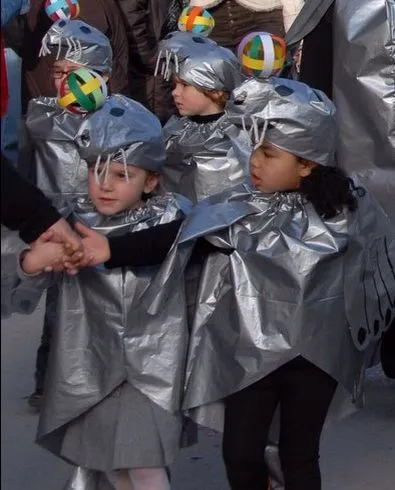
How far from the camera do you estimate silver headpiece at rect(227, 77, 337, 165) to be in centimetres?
421

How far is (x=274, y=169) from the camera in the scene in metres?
4.24

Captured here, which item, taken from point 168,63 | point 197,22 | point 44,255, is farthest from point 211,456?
point 197,22

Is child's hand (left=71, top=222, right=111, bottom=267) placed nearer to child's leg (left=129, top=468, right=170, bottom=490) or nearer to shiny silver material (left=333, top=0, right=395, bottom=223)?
child's leg (left=129, top=468, right=170, bottom=490)

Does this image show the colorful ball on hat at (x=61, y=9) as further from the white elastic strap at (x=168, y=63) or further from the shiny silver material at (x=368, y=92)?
the shiny silver material at (x=368, y=92)

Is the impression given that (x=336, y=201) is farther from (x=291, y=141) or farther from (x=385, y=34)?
(x=385, y=34)

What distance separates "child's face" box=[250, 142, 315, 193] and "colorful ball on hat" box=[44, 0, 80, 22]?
8.29ft

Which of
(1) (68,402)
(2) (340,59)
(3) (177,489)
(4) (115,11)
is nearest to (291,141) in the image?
(1) (68,402)

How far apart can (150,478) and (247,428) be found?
34 centimetres

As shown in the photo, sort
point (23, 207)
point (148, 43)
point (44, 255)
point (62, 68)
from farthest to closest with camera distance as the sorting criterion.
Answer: point (148, 43) → point (62, 68) → point (44, 255) → point (23, 207)

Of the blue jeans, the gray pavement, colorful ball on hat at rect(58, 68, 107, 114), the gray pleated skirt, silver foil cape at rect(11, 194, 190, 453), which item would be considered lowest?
the blue jeans

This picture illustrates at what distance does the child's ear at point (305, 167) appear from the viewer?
4.29 m

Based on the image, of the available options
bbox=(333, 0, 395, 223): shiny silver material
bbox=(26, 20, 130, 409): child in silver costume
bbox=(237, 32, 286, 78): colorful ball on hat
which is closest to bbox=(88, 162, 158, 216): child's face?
bbox=(26, 20, 130, 409): child in silver costume

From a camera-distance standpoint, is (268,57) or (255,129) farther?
(268,57)

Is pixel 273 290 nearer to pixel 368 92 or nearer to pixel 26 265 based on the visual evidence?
pixel 26 265
